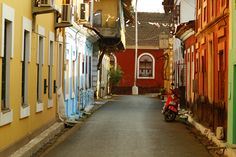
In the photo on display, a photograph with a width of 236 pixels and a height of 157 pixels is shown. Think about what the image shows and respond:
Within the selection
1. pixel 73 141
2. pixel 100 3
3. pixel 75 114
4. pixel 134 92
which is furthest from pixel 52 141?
pixel 134 92

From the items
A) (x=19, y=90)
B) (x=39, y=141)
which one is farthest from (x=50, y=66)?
(x=19, y=90)

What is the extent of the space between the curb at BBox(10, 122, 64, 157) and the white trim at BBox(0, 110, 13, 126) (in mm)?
687

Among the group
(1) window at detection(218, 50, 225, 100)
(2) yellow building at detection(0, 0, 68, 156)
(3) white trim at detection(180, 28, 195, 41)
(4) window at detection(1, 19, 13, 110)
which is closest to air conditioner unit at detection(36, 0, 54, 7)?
(2) yellow building at detection(0, 0, 68, 156)

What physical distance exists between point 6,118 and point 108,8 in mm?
28845

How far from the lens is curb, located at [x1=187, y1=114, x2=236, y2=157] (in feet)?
41.0

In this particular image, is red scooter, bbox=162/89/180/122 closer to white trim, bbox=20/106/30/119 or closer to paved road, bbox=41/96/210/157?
paved road, bbox=41/96/210/157

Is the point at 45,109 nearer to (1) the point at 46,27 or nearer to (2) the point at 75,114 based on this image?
(1) the point at 46,27

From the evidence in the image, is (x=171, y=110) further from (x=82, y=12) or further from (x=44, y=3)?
(x=44, y=3)

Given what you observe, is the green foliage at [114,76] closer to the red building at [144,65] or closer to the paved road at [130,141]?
the red building at [144,65]

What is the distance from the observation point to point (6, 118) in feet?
36.8

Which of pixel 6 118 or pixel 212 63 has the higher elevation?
pixel 212 63

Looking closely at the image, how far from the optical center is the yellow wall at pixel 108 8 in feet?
126

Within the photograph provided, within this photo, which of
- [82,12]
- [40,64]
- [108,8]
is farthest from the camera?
[108,8]

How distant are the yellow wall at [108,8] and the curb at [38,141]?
20728mm
